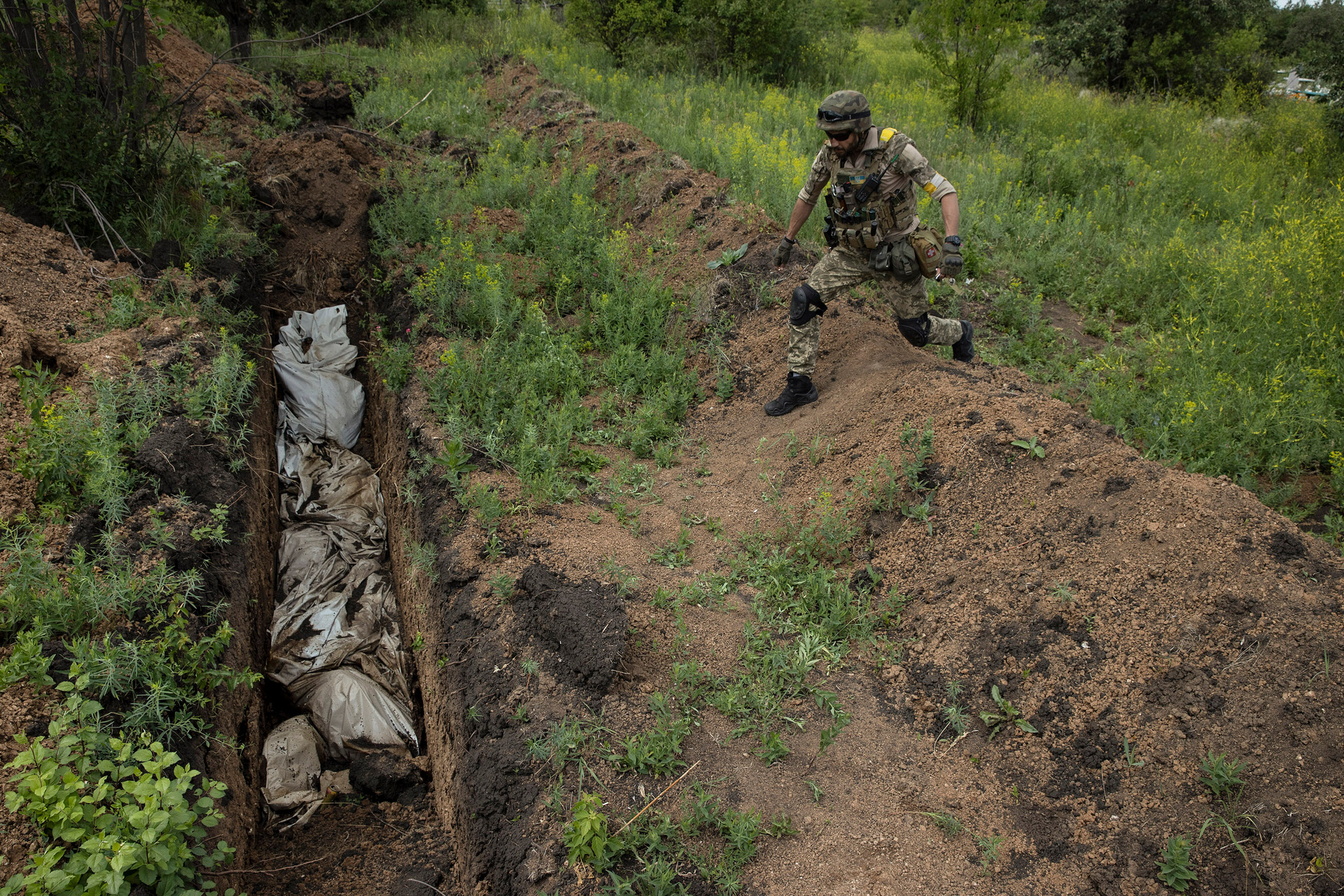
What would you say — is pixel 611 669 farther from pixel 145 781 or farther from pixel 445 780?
pixel 145 781

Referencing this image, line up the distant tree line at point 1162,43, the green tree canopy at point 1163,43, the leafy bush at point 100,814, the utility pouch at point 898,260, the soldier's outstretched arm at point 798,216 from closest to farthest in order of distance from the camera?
the leafy bush at point 100,814 < the utility pouch at point 898,260 < the soldier's outstretched arm at point 798,216 < the distant tree line at point 1162,43 < the green tree canopy at point 1163,43

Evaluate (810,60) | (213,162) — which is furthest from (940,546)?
(810,60)

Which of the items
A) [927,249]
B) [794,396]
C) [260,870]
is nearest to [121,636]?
[260,870]

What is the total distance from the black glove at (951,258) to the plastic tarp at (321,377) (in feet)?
13.7

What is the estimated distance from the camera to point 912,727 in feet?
9.84

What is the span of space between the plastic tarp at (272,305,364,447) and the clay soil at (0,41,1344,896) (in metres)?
0.48

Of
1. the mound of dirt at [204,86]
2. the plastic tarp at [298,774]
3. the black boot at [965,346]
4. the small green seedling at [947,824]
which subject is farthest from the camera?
the mound of dirt at [204,86]

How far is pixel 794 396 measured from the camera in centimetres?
480

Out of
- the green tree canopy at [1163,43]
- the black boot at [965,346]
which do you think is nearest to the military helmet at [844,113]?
the black boot at [965,346]

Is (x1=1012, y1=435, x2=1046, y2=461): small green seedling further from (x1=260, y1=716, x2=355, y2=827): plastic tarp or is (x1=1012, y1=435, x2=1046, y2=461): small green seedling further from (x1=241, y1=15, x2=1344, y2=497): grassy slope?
(x1=260, y1=716, x2=355, y2=827): plastic tarp

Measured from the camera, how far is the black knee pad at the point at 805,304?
4488 millimetres

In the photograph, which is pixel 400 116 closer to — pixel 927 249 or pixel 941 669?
pixel 927 249

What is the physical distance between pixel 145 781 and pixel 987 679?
3.12 m

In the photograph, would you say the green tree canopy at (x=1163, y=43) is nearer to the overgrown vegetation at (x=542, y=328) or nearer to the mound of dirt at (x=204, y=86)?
the overgrown vegetation at (x=542, y=328)
